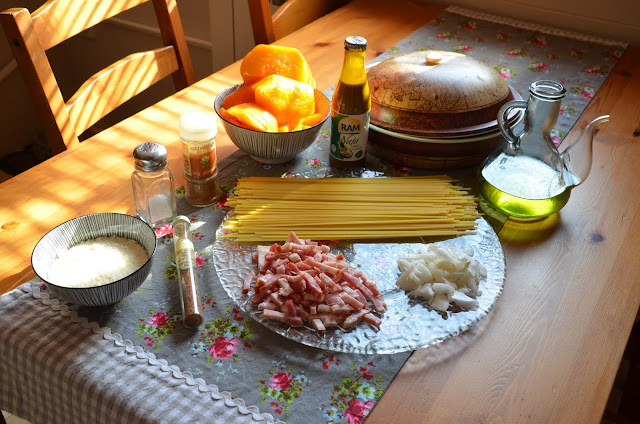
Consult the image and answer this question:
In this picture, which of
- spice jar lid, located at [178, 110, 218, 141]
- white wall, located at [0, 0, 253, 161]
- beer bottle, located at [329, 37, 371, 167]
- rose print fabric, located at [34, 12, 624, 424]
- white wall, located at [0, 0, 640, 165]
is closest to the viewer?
rose print fabric, located at [34, 12, 624, 424]

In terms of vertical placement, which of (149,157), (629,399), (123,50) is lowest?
(629,399)

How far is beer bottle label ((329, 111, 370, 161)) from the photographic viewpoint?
3.60 ft

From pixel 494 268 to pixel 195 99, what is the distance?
2.64ft

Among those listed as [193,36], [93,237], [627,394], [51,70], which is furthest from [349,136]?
[193,36]

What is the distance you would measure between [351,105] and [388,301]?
0.40m

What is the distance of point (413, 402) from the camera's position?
744mm

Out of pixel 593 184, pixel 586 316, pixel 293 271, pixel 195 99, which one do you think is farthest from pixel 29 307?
pixel 593 184

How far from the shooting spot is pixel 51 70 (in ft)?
3.85

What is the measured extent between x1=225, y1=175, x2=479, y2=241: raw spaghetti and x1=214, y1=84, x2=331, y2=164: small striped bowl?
0.06 meters

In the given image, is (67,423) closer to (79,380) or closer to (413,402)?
(79,380)

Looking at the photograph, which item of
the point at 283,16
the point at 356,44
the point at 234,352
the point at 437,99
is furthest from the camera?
the point at 283,16

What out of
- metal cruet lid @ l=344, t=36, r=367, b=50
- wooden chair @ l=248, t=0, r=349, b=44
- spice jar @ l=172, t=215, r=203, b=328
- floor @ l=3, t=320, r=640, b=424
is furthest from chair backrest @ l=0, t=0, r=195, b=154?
floor @ l=3, t=320, r=640, b=424

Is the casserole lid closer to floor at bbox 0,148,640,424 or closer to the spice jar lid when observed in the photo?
the spice jar lid

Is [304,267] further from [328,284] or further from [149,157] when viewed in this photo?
[149,157]
